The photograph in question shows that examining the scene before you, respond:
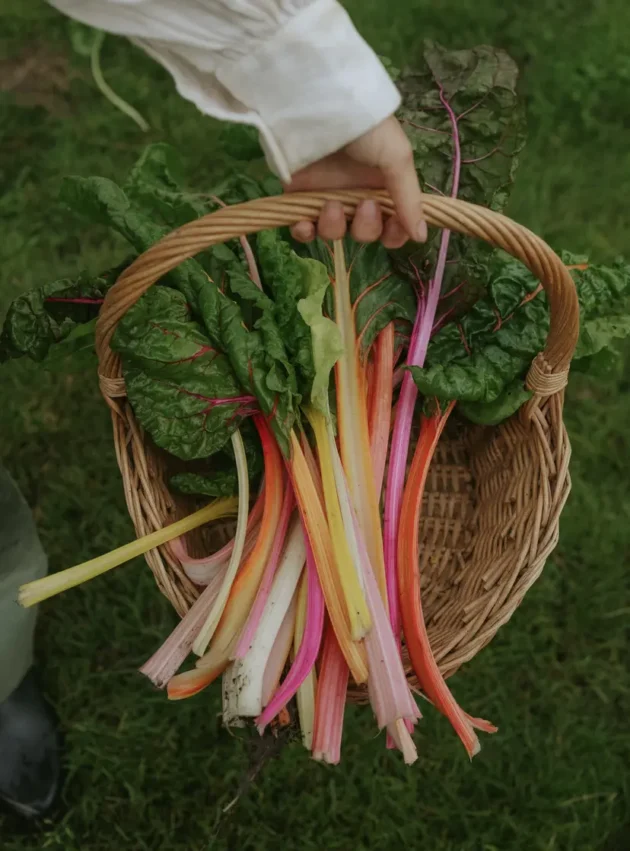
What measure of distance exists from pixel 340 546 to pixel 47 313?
63 cm

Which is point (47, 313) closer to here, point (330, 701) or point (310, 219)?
point (310, 219)

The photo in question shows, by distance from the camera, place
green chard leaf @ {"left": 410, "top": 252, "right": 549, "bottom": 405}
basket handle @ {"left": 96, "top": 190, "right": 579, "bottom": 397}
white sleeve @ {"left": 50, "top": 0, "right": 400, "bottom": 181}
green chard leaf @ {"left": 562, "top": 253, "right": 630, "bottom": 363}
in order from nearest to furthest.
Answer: white sleeve @ {"left": 50, "top": 0, "right": 400, "bottom": 181}, basket handle @ {"left": 96, "top": 190, "right": 579, "bottom": 397}, green chard leaf @ {"left": 410, "top": 252, "right": 549, "bottom": 405}, green chard leaf @ {"left": 562, "top": 253, "right": 630, "bottom": 363}

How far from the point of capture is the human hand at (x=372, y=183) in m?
0.84

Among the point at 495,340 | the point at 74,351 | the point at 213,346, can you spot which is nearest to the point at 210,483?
the point at 213,346

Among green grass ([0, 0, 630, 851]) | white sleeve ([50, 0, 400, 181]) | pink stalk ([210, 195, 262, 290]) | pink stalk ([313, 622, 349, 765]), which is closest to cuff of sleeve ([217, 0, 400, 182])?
white sleeve ([50, 0, 400, 181])

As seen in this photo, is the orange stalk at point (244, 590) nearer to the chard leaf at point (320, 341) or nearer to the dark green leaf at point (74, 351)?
the chard leaf at point (320, 341)

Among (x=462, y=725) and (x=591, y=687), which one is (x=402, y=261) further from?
(x=591, y=687)

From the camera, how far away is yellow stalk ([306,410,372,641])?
3.84 ft

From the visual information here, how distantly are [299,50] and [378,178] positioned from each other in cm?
23

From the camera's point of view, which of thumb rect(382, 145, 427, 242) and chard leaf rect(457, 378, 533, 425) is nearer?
thumb rect(382, 145, 427, 242)

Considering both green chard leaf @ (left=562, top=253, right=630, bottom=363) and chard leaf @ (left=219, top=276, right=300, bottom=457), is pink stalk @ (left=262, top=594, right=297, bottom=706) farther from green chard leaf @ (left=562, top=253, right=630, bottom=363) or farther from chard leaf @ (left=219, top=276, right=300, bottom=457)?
green chard leaf @ (left=562, top=253, right=630, bottom=363)

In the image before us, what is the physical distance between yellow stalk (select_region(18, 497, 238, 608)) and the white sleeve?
2.18 ft

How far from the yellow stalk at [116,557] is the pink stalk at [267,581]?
0.35 feet

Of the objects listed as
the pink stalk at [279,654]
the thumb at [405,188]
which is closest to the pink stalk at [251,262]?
the thumb at [405,188]
